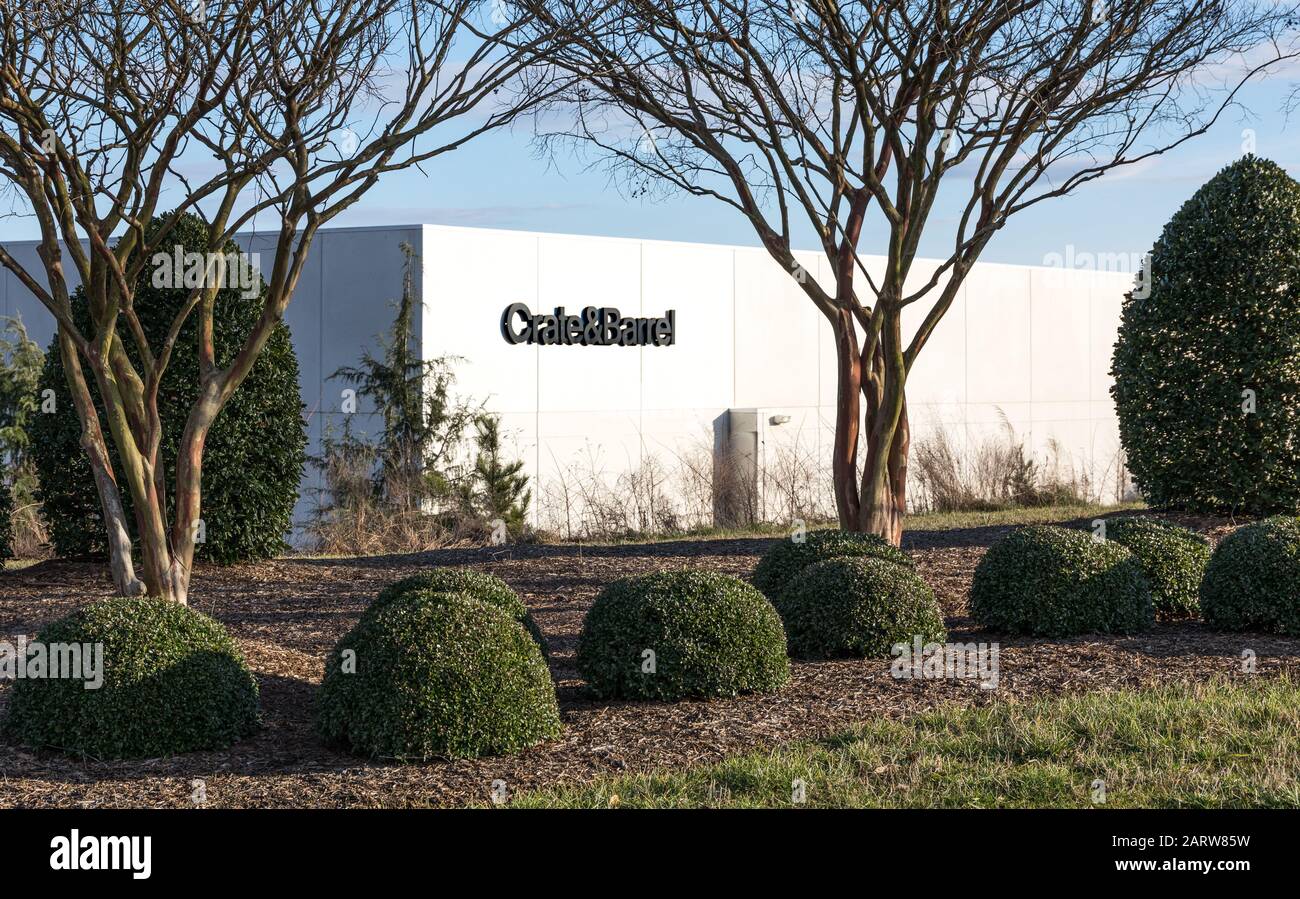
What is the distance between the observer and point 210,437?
12.1m

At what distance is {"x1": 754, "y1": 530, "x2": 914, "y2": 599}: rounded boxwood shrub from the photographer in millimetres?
9352

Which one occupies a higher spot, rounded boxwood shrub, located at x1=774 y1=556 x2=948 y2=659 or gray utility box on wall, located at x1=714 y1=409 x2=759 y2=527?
gray utility box on wall, located at x1=714 y1=409 x2=759 y2=527

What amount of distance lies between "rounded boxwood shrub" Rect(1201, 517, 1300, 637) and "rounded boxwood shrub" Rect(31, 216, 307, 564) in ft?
26.4

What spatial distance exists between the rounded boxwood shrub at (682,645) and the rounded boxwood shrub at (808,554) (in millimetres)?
1865

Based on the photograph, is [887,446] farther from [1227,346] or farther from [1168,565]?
[1227,346]

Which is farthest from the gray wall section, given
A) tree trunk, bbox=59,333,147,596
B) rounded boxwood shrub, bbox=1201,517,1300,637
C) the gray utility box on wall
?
rounded boxwood shrub, bbox=1201,517,1300,637

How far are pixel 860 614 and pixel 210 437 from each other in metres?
6.59

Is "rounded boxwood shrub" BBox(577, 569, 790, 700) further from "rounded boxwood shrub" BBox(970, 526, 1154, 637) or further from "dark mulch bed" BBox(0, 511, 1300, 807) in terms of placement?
"rounded boxwood shrub" BBox(970, 526, 1154, 637)

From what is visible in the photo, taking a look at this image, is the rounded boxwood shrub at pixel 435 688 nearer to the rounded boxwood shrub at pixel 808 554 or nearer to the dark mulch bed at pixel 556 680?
the dark mulch bed at pixel 556 680

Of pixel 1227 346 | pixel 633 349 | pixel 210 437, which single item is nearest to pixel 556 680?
pixel 210 437

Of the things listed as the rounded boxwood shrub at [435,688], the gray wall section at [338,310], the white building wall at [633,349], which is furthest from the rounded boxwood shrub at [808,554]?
the gray wall section at [338,310]

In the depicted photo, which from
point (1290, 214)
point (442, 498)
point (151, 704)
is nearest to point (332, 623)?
point (151, 704)

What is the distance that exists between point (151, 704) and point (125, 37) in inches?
189
